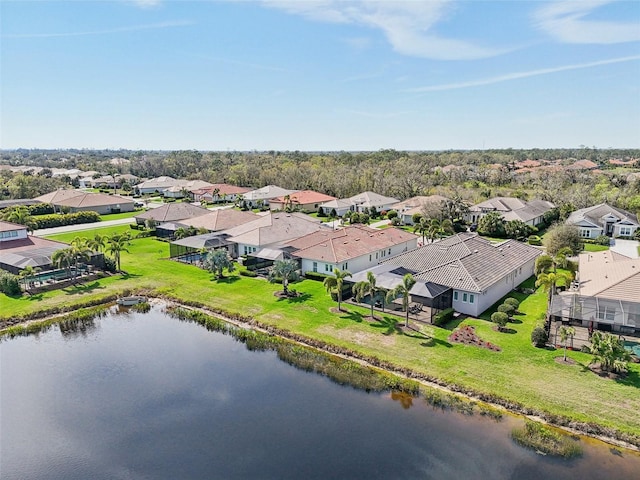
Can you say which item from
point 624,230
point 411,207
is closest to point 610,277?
point 624,230

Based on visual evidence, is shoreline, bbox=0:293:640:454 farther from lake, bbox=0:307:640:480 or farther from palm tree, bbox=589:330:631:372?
palm tree, bbox=589:330:631:372

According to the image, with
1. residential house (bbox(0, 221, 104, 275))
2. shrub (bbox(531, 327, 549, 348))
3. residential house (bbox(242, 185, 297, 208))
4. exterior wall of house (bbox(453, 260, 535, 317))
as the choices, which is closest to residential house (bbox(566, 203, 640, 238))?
exterior wall of house (bbox(453, 260, 535, 317))

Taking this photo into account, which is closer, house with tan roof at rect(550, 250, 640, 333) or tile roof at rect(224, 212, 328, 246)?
house with tan roof at rect(550, 250, 640, 333)

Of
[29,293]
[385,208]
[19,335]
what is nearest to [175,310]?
[19,335]

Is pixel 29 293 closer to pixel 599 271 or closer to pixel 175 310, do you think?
pixel 175 310

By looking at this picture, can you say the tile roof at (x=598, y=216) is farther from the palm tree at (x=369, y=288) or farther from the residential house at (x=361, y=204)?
the palm tree at (x=369, y=288)
